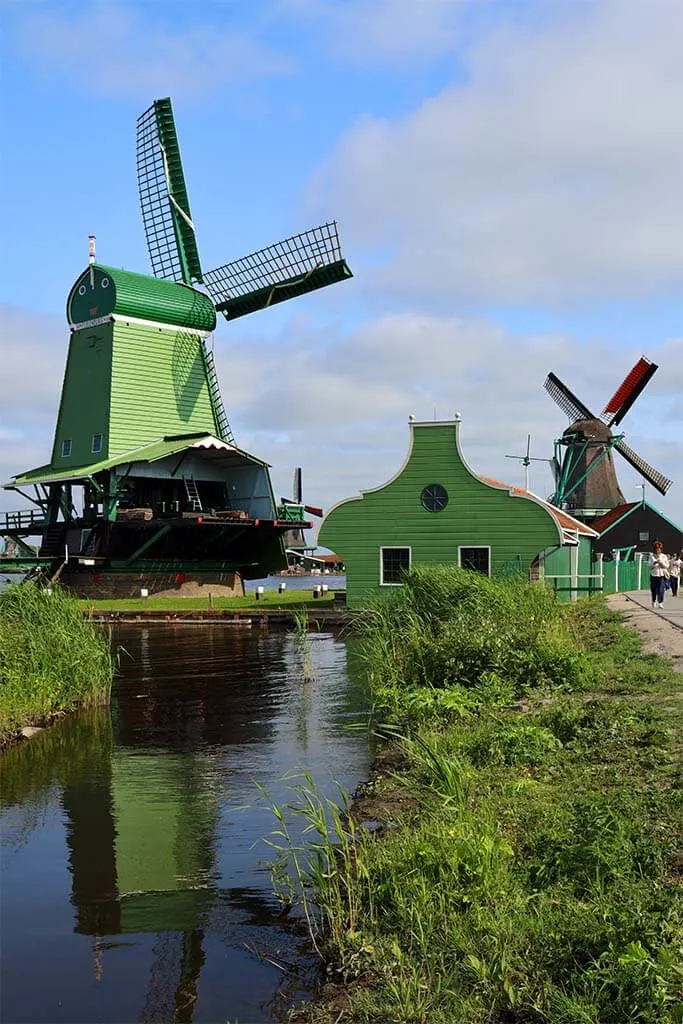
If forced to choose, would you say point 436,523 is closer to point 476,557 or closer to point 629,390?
point 476,557

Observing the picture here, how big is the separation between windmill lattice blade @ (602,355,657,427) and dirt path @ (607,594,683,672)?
37403mm

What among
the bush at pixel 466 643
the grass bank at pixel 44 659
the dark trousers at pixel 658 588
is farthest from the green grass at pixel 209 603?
the grass bank at pixel 44 659

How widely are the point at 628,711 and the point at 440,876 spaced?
14.6 ft

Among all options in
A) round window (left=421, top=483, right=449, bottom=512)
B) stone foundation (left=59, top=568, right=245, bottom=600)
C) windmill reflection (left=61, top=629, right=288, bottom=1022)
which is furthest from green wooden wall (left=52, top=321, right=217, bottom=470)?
windmill reflection (left=61, top=629, right=288, bottom=1022)

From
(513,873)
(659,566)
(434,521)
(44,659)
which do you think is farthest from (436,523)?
(513,873)

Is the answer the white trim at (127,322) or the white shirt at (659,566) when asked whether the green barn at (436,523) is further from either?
the white trim at (127,322)

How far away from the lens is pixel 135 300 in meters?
40.7

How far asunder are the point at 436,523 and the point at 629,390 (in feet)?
116

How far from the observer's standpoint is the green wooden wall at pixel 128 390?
39.9 meters

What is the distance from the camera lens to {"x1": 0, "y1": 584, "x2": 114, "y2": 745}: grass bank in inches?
523

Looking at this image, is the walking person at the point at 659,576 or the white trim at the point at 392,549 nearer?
the walking person at the point at 659,576

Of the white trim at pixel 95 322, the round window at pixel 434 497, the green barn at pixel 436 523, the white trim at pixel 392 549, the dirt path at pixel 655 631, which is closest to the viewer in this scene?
the dirt path at pixel 655 631

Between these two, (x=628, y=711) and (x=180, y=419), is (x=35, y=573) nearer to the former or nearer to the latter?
(x=180, y=419)

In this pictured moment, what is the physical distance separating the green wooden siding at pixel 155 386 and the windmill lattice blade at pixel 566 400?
28.8m
